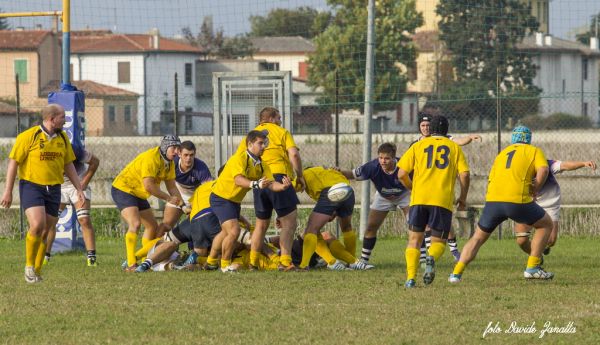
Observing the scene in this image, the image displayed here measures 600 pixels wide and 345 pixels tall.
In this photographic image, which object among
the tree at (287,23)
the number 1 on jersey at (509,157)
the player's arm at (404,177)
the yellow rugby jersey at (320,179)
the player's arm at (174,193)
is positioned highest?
the tree at (287,23)

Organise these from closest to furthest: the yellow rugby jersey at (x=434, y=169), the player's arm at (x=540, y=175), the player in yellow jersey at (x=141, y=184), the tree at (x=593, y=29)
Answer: the yellow rugby jersey at (x=434, y=169) < the player's arm at (x=540, y=175) < the player in yellow jersey at (x=141, y=184) < the tree at (x=593, y=29)

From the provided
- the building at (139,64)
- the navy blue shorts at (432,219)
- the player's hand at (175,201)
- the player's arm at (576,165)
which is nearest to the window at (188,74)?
the building at (139,64)

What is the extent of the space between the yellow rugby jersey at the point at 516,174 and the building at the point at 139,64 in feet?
110

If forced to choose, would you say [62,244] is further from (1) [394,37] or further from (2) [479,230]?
(1) [394,37]

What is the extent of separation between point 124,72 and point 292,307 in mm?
43246

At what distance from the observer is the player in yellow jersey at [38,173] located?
38.5 ft

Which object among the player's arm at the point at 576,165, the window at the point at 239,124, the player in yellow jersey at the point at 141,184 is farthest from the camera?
the window at the point at 239,124

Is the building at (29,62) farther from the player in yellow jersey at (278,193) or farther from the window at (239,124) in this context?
the player in yellow jersey at (278,193)

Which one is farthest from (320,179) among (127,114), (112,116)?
(112,116)

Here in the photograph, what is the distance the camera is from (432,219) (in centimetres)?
1107

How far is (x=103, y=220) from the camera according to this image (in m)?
20.0

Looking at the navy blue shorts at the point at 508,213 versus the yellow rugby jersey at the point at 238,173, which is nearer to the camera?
the navy blue shorts at the point at 508,213

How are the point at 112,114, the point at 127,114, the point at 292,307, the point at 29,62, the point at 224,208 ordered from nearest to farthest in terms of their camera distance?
the point at 292,307
the point at 224,208
the point at 127,114
the point at 112,114
the point at 29,62

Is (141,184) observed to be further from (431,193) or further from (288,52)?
(288,52)
